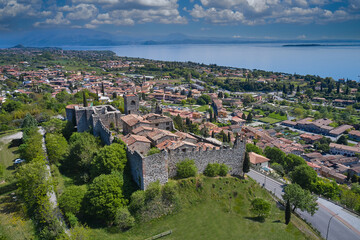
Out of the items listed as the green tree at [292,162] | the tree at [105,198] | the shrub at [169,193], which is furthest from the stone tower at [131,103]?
the green tree at [292,162]

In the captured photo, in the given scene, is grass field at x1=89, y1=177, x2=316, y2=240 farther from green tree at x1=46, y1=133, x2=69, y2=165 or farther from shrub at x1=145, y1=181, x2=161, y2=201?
green tree at x1=46, y1=133, x2=69, y2=165

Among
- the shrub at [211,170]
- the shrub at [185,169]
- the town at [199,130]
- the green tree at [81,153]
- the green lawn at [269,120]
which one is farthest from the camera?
the green lawn at [269,120]

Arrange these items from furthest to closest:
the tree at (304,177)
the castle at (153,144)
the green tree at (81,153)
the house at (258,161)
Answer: the house at (258,161) → the tree at (304,177) → the green tree at (81,153) → the castle at (153,144)

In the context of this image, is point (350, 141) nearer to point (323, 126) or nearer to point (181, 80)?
point (323, 126)

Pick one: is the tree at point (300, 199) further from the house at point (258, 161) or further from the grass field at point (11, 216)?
the grass field at point (11, 216)

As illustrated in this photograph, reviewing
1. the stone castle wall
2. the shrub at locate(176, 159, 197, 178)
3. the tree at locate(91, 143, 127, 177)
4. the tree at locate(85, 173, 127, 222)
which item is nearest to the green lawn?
the stone castle wall

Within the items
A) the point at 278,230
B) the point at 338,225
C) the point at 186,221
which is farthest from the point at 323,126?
the point at 186,221
